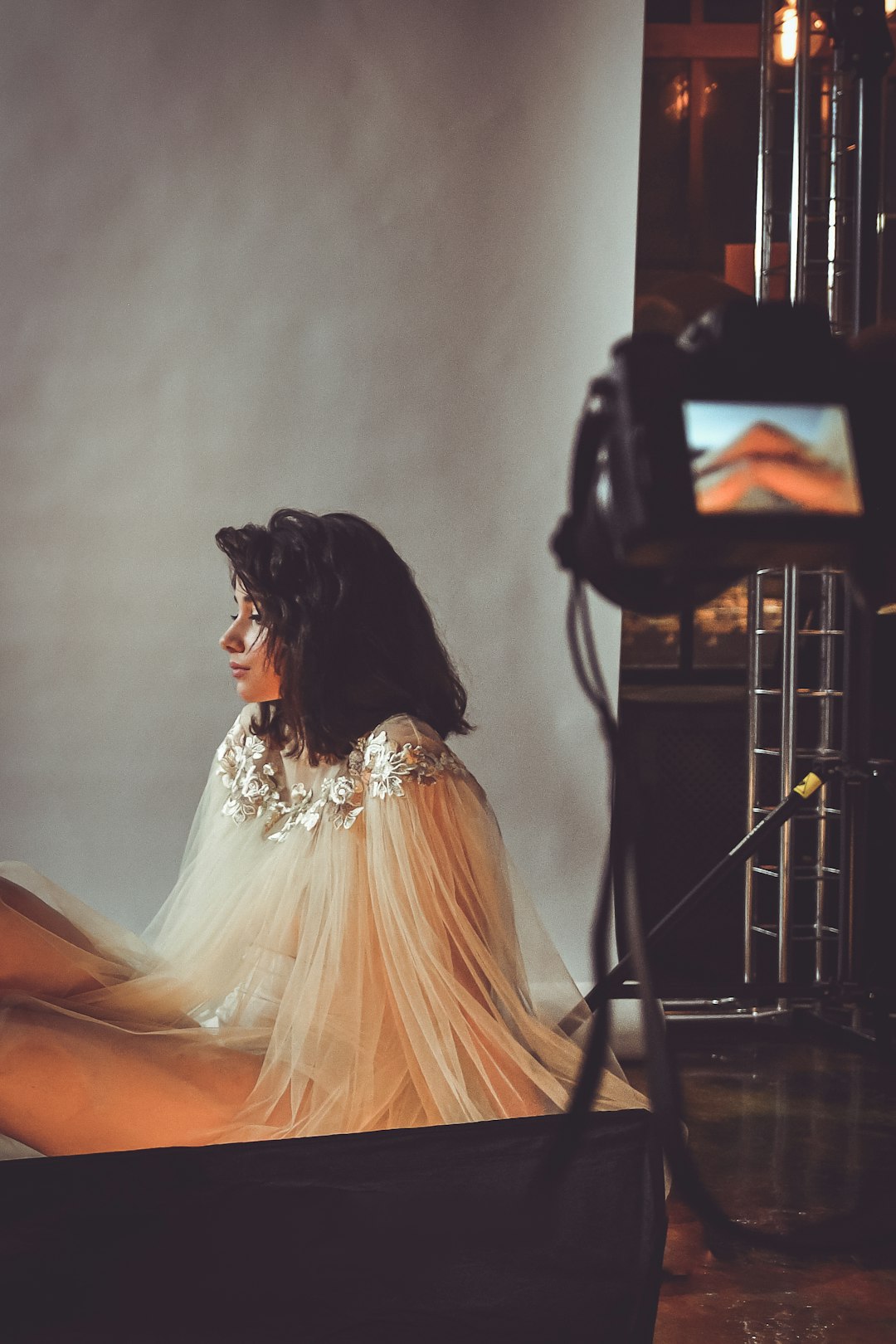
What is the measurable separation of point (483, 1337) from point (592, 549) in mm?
1101

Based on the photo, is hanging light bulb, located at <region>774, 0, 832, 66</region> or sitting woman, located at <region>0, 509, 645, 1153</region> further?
hanging light bulb, located at <region>774, 0, 832, 66</region>

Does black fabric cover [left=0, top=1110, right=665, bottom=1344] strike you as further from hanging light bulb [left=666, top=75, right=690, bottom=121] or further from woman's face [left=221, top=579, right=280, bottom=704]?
hanging light bulb [left=666, top=75, right=690, bottom=121]

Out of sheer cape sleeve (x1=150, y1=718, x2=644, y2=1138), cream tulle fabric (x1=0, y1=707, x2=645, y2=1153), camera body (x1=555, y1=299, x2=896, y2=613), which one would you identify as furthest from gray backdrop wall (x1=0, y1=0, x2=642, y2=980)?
camera body (x1=555, y1=299, x2=896, y2=613)

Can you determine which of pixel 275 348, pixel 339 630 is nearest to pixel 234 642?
pixel 339 630

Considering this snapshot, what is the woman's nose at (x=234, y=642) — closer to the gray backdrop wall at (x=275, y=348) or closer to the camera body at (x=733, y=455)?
the gray backdrop wall at (x=275, y=348)

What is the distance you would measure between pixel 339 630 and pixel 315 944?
1.52 ft

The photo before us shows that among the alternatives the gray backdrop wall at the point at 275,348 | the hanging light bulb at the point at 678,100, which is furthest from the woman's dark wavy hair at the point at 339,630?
the hanging light bulb at the point at 678,100

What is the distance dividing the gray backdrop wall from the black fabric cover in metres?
1.57

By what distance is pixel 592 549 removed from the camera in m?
0.65

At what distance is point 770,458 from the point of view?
0.62m

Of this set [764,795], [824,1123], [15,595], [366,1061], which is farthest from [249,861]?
[764,795]

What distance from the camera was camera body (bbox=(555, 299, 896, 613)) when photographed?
61 cm

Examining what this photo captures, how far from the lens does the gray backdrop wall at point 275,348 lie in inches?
112

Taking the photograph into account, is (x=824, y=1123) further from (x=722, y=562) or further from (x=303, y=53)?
(x=303, y=53)
